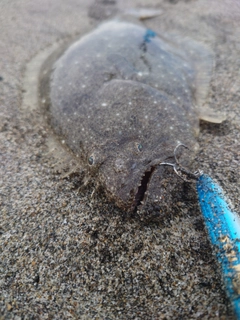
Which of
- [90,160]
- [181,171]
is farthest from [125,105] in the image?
[181,171]

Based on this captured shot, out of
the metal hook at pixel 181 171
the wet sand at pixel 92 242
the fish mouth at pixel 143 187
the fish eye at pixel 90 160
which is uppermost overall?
the metal hook at pixel 181 171

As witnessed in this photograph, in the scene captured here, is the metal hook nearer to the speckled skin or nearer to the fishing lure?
the fishing lure

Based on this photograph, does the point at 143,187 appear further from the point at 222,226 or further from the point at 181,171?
the point at 222,226

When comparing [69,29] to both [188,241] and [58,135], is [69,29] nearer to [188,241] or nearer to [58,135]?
[58,135]

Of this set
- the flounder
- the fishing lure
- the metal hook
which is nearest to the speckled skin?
the flounder

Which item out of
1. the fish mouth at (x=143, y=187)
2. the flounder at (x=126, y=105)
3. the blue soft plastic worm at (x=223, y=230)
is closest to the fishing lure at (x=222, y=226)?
the blue soft plastic worm at (x=223, y=230)

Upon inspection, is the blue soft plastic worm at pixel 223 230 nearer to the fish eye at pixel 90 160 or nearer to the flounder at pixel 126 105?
the flounder at pixel 126 105
